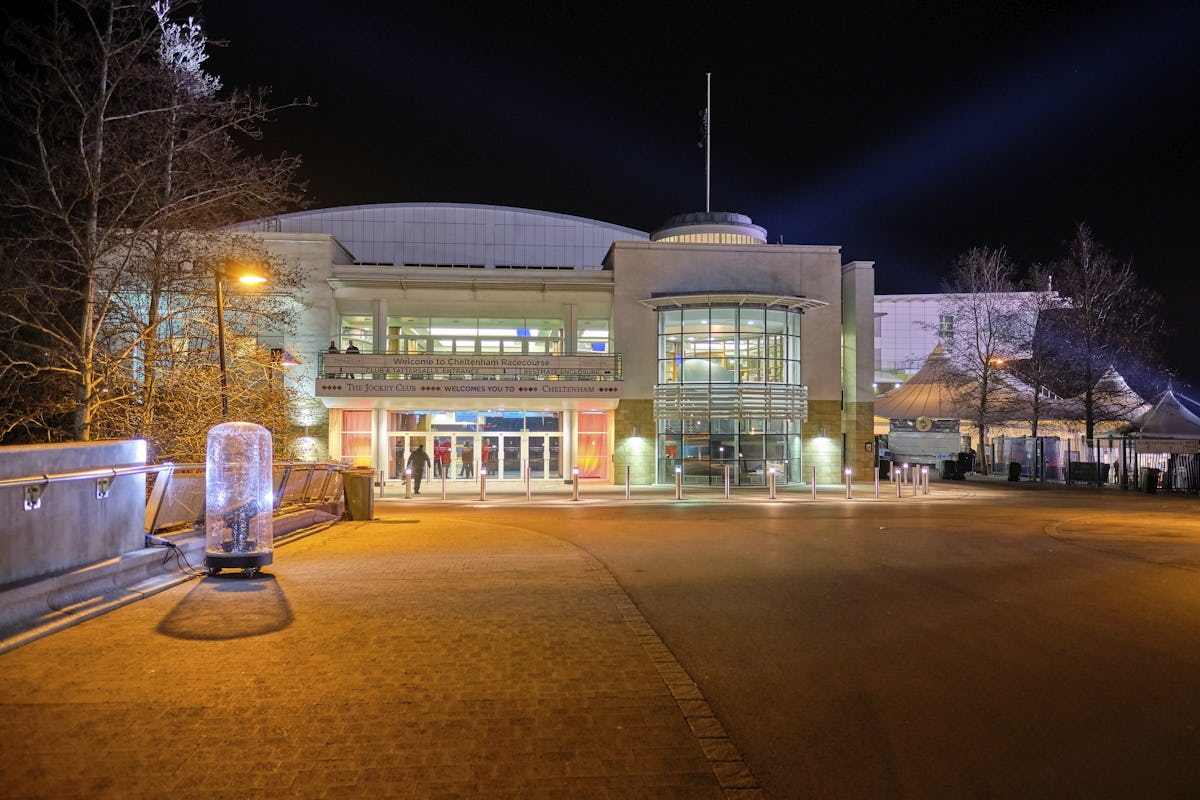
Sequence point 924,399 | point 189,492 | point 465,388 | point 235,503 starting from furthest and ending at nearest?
point 924,399 → point 465,388 → point 189,492 → point 235,503

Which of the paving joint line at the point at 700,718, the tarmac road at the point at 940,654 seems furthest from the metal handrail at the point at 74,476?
the tarmac road at the point at 940,654

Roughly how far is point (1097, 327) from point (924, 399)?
39.6 ft

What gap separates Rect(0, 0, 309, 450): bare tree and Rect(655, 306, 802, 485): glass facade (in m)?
20.5

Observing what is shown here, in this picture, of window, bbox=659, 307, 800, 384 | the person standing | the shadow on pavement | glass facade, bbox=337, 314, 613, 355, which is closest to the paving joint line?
the shadow on pavement

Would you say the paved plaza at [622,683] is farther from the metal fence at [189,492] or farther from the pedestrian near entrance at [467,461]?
the pedestrian near entrance at [467,461]

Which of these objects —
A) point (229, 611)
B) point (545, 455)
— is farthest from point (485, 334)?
point (229, 611)

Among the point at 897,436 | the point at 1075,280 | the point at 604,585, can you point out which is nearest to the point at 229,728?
the point at 604,585

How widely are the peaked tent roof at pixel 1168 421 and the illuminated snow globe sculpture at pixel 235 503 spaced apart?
38.8 m

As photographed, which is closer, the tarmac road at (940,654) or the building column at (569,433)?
the tarmac road at (940,654)

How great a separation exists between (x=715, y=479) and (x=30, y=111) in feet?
84.2

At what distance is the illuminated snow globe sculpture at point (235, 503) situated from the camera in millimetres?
9891

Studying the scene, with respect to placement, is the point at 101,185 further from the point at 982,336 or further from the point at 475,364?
the point at 982,336

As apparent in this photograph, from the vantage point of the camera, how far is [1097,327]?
1537 inches

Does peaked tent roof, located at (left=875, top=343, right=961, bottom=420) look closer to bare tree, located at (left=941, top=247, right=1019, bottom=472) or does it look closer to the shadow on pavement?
bare tree, located at (left=941, top=247, right=1019, bottom=472)
